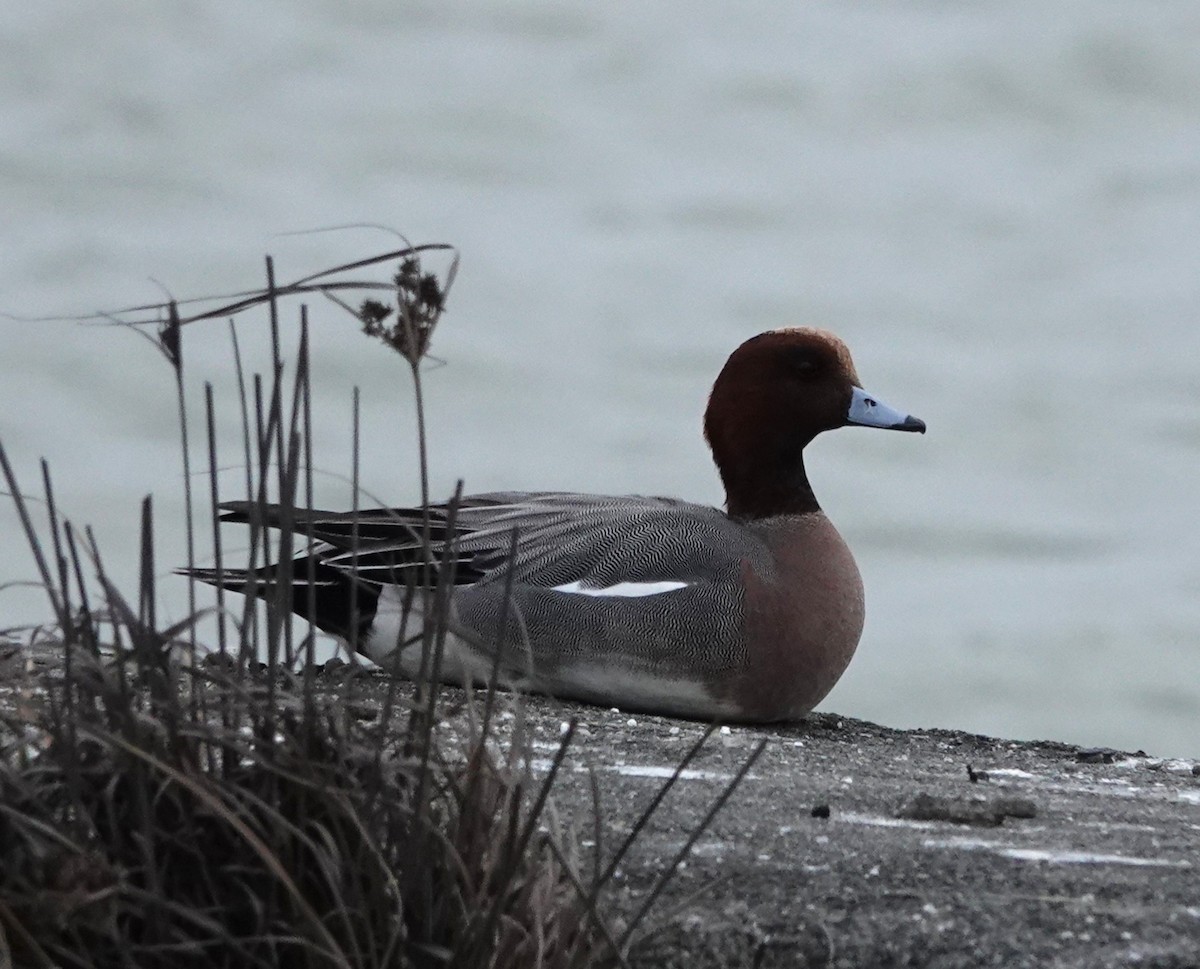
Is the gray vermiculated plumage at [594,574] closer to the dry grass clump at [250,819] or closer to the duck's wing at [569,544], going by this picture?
the duck's wing at [569,544]

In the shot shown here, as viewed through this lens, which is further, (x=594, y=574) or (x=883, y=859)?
(x=594, y=574)

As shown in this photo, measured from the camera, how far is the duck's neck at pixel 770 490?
5719 mm

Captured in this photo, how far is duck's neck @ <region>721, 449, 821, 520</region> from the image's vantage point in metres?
5.72

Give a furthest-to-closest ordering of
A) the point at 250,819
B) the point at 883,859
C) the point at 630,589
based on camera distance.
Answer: the point at 630,589, the point at 883,859, the point at 250,819

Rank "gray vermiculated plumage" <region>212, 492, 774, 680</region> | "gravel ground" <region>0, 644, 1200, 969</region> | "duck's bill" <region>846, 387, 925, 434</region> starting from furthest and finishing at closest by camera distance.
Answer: "duck's bill" <region>846, 387, 925, 434</region> < "gray vermiculated plumage" <region>212, 492, 774, 680</region> < "gravel ground" <region>0, 644, 1200, 969</region>

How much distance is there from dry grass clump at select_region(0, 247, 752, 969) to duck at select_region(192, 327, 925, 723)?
8.21ft

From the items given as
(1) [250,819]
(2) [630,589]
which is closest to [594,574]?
(2) [630,589]

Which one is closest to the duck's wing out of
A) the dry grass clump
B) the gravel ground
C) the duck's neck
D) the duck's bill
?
the duck's neck

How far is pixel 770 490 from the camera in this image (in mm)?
5734

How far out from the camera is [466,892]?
8.05 ft

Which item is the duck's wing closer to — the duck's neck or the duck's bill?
the duck's neck

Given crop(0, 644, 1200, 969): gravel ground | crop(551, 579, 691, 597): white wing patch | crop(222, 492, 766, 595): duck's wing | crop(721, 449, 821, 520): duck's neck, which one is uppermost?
crop(721, 449, 821, 520): duck's neck

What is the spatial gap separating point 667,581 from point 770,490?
62cm

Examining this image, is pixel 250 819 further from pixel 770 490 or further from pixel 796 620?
pixel 770 490
